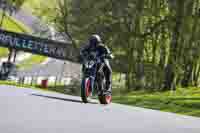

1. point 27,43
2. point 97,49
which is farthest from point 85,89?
point 27,43

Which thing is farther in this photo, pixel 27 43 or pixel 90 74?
pixel 27 43

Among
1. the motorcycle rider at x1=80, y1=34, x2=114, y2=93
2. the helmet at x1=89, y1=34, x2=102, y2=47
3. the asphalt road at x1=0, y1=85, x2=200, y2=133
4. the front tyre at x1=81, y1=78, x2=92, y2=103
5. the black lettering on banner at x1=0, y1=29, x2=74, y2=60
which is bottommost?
the asphalt road at x1=0, y1=85, x2=200, y2=133

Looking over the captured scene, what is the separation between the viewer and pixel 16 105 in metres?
10.5

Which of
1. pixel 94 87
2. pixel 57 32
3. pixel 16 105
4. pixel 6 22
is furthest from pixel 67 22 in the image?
pixel 6 22

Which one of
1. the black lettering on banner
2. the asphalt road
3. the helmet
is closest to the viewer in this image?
the asphalt road

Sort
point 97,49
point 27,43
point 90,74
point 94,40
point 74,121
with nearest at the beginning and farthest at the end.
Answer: point 74,121 → point 94,40 → point 97,49 → point 90,74 → point 27,43

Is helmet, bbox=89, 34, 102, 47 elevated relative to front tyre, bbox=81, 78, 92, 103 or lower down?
elevated

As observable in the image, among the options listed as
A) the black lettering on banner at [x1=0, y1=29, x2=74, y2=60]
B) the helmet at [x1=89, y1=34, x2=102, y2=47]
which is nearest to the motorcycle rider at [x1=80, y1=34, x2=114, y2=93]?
the helmet at [x1=89, y1=34, x2=102, y2=47]

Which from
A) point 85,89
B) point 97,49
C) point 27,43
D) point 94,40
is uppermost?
point 27,43

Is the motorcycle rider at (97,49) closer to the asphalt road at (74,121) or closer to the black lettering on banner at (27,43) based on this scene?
the asphalt road at (74,121)

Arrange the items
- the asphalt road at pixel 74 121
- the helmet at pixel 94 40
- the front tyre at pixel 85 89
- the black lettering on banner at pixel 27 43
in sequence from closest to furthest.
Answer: the asphalt road at pixel 74 121
the helmet at pixel 94 40
the front tyre at pixel 85 89
the black lettering on banner at pixel 27 43

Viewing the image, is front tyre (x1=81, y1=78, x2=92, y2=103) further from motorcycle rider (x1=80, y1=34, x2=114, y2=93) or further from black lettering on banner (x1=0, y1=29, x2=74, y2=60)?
black lettering on banner (x1=0, y1=29, x2=74, y2=60)

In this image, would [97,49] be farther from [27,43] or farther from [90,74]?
[27,43]

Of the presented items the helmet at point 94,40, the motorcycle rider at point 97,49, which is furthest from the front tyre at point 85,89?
the helmet at point 94,40
